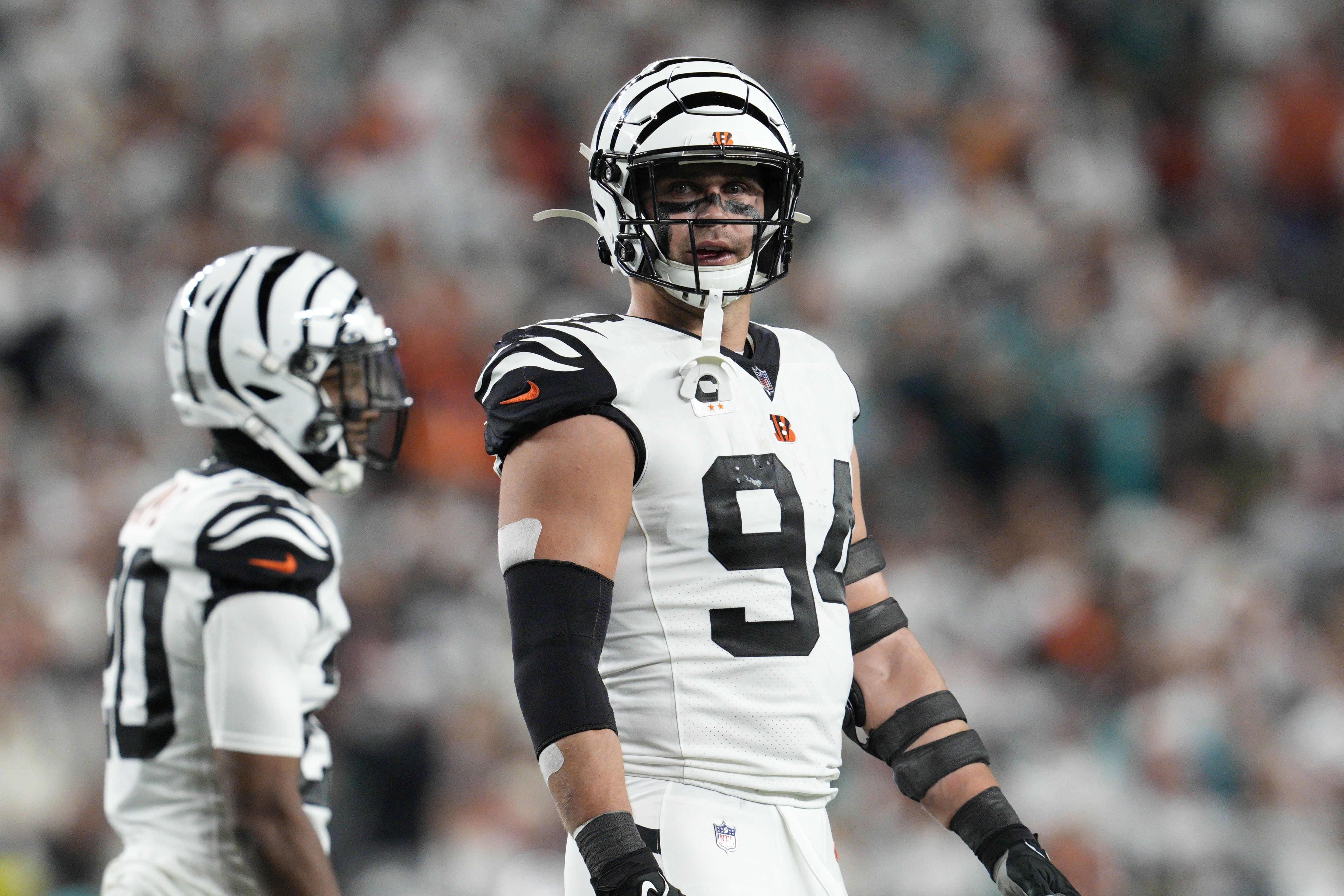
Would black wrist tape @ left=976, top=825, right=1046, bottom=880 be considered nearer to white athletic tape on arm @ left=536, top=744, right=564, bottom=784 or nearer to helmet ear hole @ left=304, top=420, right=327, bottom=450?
white athletic tape on arm @ left=536, top=744, right=564, bottom=784

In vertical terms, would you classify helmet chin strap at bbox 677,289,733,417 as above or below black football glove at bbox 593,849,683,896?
above

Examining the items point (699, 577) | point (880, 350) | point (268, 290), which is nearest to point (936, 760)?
point (699, 577)

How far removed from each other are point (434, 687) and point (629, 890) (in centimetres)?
532

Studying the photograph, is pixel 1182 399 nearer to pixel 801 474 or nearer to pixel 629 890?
pixel 801 474

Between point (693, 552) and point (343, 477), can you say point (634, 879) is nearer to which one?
point (693, 552)

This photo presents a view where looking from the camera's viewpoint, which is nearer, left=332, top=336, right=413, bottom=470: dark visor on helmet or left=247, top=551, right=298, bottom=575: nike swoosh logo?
left=247, top=551, right=298, bottom=575: nike swoosh logo

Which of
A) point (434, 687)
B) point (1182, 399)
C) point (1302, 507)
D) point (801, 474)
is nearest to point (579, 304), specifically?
point (434, 687)

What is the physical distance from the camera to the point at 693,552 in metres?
2.71

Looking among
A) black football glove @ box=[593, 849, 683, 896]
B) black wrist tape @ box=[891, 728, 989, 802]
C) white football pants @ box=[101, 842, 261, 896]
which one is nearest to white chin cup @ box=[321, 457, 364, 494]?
white football pants @ box=[101, 842, 261, 896]

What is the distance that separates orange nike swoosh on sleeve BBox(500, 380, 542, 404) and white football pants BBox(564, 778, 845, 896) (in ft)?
2.20

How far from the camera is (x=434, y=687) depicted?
7.58 meters

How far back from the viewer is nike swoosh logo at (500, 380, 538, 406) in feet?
8.71

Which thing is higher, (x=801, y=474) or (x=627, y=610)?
(x=801, y=474)

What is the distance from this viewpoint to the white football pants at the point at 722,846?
262 cm
